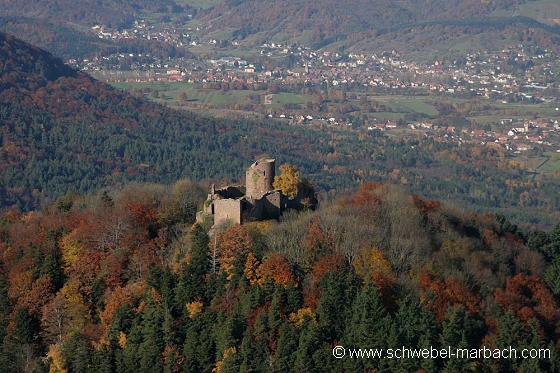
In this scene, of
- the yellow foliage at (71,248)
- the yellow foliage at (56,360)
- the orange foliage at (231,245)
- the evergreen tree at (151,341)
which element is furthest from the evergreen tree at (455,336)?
the yellow foliage at (71,248)

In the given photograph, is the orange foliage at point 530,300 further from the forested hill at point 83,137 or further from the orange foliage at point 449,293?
the forested hill at point 83,137

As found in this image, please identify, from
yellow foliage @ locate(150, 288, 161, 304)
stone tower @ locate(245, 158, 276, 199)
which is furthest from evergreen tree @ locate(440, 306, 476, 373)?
yellow foliage @ locate(150, 288, 161, 304)

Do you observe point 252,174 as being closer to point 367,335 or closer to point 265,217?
point 265,217

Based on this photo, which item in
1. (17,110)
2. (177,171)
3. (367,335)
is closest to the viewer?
A: (367,335)

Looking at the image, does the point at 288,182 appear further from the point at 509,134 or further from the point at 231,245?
the point at 509,134

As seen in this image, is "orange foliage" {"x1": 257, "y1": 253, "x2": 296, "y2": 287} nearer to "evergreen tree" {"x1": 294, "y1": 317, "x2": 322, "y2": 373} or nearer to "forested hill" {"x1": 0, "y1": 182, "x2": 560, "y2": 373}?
"forested hill" {"x1": 0, "y1": 182, "x2": 560, "y2": 373}

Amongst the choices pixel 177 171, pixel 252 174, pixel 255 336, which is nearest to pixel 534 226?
pixel 177 171

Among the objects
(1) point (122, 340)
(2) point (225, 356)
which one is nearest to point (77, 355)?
(1) point (122, 340)
